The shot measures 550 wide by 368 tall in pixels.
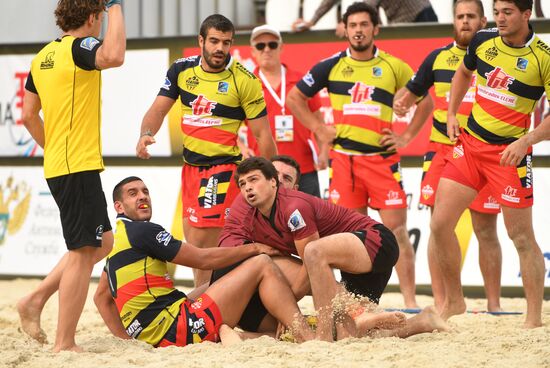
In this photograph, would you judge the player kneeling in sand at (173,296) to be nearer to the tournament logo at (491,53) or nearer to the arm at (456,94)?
the arm at (456,94)

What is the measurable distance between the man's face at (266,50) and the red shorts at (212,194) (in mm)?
1968

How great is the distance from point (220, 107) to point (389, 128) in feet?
6.04

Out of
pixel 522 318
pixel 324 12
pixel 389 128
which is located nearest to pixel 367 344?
pixel 522 318

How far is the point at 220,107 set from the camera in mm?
7688

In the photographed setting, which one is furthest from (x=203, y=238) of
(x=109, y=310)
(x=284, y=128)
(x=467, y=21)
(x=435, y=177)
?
(x=467, y=21)

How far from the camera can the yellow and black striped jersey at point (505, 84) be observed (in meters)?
7.09

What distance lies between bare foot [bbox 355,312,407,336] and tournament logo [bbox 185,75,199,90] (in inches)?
97.0

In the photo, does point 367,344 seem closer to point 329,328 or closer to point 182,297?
point 329,328

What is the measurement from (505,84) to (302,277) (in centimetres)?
215

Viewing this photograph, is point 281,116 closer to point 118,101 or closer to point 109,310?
point 118,101

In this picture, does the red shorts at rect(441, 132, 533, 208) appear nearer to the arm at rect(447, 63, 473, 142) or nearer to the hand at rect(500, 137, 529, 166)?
the arm at rect(447, 63, 473, 142)

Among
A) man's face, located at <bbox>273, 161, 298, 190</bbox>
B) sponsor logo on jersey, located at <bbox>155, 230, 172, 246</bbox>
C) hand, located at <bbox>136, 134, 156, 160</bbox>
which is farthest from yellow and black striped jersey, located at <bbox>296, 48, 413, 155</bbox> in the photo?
sponsor logo on jersey, located at <bbox>155, 230, 172, 246</bbox>

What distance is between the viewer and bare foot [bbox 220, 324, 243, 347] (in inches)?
243

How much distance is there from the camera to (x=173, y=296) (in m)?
6.50
